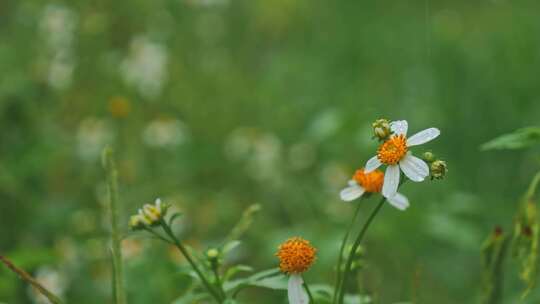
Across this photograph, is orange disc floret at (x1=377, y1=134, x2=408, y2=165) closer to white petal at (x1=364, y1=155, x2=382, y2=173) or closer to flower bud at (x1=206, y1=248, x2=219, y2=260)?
white petal at (x1=364, y1=155, x2=382, y2=173)

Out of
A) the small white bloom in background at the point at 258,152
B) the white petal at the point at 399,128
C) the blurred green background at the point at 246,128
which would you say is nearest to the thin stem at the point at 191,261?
the white petal at the point at 399,128

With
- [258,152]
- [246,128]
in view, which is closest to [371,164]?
[258,152]

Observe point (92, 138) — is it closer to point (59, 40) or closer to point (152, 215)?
point (59, 40)

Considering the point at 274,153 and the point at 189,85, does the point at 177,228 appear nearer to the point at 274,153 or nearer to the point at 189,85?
the point at 274,153

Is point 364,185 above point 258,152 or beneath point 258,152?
beneath

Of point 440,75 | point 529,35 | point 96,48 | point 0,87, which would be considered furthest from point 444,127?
point 0,87

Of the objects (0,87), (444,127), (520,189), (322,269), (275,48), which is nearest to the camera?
(322,269)

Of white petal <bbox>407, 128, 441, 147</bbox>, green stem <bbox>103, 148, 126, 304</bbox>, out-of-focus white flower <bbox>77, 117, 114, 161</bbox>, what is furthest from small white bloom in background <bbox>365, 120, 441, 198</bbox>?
out-of-focus white flower <bbox>77, 117, 114, 161</bbox>

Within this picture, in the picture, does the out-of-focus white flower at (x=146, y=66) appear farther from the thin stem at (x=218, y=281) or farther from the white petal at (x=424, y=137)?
the white petal at (x=424, y=137)
